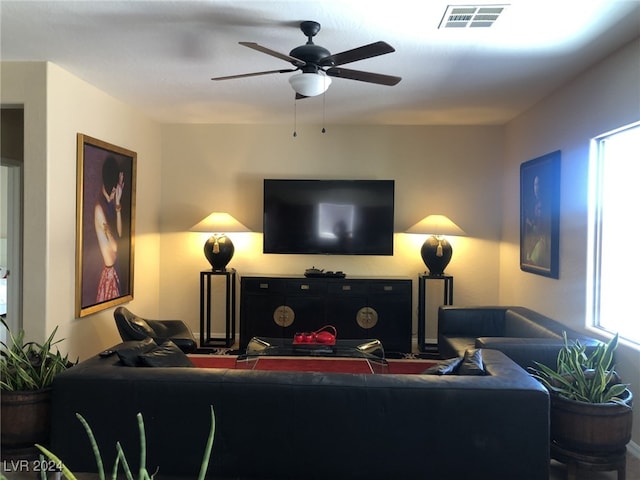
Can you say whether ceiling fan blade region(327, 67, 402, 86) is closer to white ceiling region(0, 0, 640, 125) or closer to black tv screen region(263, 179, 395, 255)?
white ceiling region(0, 0, 640, 125)

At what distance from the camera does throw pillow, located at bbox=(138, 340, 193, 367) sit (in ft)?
7.89

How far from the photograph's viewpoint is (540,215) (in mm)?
4133

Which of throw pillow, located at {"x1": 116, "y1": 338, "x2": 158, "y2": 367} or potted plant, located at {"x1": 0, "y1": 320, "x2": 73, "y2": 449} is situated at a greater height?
throw pillow, located at {"x1": 116, "y1": 338, "x2": 158, "y2": 367}

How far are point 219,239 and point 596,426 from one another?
156 inches

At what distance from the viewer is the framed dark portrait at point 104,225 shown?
3.82m

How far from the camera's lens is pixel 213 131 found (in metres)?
5.45

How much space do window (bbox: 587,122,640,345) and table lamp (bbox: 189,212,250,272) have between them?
3453mm

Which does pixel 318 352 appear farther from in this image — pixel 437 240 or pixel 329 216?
pixel 437 240

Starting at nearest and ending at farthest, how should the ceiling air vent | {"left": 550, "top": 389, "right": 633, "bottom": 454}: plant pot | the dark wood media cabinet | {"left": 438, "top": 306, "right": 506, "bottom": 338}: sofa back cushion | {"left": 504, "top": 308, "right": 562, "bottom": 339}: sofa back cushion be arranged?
{"left": 550, "top": 389, "right": 633, "bottom": 454}: plant pot < the ceiling air vent < {"left": 504, "top": 308, "right": 562, "bottom": 339}: sofa back cushion < {"left": 438, "top": 306, "right": 506, "bottom": 338}: sofa back cushion < the dark wood media cabinet

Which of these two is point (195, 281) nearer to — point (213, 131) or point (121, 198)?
point (121, 198)

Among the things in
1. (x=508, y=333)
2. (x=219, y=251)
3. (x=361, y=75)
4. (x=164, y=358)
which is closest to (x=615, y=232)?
(x=508, y=333)

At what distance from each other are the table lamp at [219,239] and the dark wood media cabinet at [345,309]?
2.40 ft

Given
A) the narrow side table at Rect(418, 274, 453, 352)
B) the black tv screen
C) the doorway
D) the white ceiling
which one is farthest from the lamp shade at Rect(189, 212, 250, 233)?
the narrow side table at Rect(418, 274, 453, 352)

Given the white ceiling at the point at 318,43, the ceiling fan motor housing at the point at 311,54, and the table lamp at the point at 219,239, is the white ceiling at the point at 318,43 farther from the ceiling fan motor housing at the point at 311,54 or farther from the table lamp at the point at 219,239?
the table lamp at the point at 219,239
